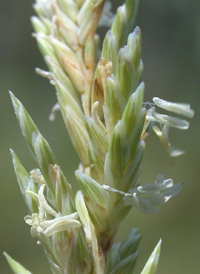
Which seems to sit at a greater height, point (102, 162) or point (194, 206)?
point (102, 162)

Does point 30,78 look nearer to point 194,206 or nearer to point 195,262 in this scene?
point 194,206

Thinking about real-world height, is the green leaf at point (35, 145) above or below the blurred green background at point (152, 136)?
above

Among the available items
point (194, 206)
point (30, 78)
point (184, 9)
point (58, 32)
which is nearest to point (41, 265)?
point (194, 206)

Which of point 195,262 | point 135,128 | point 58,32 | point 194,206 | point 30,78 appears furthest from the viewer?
point 30,78

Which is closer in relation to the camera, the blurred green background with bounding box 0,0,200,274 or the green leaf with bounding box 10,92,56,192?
the green leaf with bounding box 10,92,56,192

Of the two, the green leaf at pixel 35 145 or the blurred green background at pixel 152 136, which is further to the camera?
the blurred green background at pixel 152 136

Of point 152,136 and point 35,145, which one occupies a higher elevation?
point 35,145

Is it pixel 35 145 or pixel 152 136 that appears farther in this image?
pixel 152 136

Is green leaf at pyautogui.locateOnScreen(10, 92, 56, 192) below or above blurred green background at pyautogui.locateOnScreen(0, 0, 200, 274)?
above
